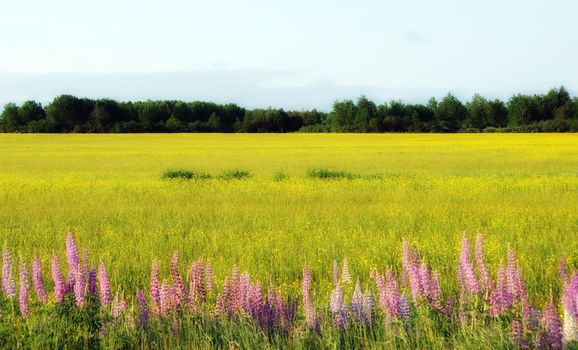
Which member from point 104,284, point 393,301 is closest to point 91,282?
→ point 104,284

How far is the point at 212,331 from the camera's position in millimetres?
6906

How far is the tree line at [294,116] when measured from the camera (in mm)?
112000

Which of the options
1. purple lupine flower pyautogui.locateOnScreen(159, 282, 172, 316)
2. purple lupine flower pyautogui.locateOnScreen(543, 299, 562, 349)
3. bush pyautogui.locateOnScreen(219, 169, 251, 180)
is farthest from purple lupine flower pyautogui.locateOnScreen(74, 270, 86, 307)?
bush pyautogui.locateOnScreen(219, 169, 251, 180)

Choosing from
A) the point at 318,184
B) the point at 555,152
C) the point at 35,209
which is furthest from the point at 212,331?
the point at 555,152

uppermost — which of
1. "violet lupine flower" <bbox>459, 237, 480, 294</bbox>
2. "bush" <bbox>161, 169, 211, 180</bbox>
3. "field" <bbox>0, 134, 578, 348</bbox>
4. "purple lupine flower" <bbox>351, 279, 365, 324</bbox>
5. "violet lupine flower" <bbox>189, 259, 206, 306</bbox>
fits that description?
"violet lupine flower" <bbox>459, 237, 480, 294</bbox>

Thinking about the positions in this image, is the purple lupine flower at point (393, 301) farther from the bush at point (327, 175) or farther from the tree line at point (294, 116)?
the tree line at point (294, 116)

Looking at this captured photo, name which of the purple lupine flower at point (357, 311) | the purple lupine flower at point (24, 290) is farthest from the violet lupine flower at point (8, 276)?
the purple lupine flower at point (357, 311)

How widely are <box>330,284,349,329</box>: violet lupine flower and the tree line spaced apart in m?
102

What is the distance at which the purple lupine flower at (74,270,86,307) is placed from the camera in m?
6.50

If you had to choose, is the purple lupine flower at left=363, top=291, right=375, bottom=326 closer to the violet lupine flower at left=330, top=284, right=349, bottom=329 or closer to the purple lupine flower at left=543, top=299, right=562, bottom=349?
the violet lupine flower at left=330, top=284, right=349, bottom=329

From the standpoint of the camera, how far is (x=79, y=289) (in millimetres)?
6539

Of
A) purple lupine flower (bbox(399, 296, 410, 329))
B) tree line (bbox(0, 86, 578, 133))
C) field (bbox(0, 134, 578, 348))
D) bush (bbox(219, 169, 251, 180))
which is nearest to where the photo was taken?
purple lupine flower (bbox(399, 296, 410, 329))

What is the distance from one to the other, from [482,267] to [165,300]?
2946 mm

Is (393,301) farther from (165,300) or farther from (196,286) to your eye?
(165,300)
